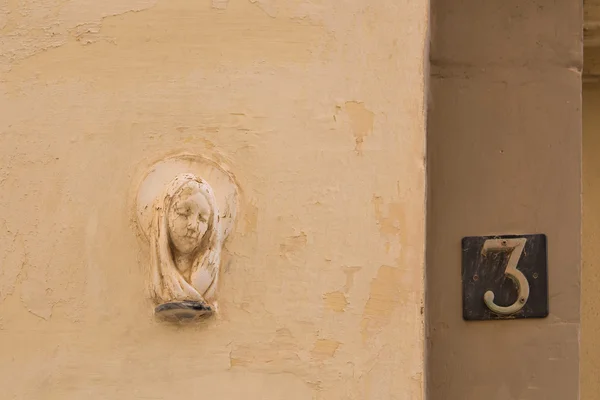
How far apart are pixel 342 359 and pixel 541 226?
0.74 meters

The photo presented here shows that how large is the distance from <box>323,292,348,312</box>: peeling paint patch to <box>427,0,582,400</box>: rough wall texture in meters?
0.44

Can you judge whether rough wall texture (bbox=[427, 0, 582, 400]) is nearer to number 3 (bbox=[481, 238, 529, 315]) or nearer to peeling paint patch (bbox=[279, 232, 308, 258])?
number 3 (bbox=[481, 238, 529, 315])

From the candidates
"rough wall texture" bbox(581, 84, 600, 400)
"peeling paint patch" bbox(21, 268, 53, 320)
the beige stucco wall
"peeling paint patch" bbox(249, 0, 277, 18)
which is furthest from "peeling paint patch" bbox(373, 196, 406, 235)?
"rough wall texture" bbox(581, 84, 600, 400)

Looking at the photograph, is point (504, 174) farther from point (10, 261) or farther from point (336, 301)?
point (10, 261)

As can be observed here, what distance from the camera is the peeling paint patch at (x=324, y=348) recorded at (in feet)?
9.05

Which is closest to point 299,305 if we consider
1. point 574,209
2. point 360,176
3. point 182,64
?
point 360,176

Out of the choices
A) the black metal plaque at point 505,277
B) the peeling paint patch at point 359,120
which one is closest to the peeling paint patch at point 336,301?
the peeling paint patch at point 359,120

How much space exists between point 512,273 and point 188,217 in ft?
2.91

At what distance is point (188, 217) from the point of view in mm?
2727

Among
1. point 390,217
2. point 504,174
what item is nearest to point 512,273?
point 504,174

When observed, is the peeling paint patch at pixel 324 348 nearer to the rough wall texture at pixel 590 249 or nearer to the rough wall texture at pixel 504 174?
the rough wall texture at pixel 504 174

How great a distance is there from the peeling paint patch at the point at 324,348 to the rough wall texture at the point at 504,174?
461mm

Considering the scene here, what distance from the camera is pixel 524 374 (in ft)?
10.2

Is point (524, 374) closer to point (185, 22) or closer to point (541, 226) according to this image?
point (541, 226)
